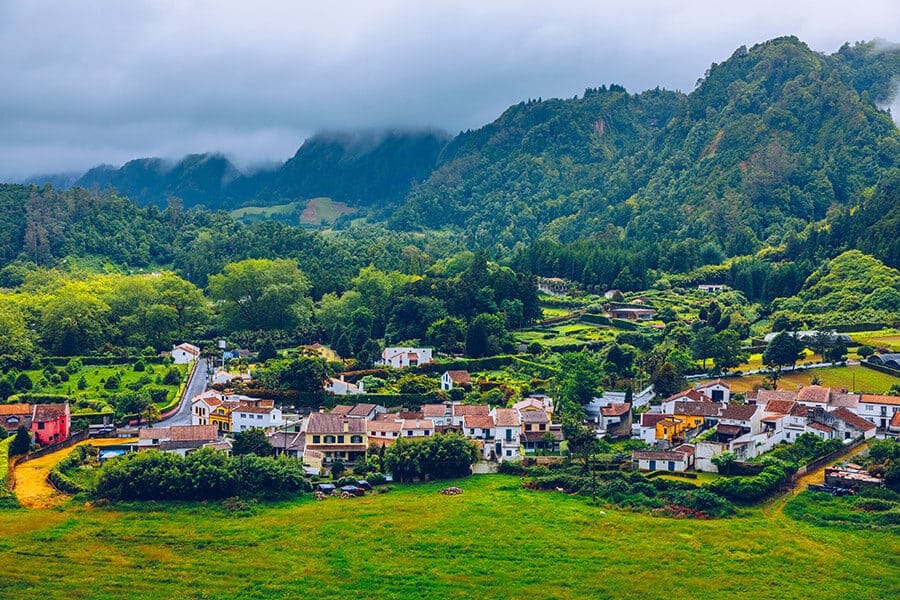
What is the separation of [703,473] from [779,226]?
74787mm

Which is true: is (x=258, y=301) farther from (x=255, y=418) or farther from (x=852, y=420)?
(x=852, y=420)

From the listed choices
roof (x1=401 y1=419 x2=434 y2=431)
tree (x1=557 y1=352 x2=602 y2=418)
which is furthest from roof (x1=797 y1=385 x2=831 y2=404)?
roof (x1=401 y1=419 x2=434 y2=431)

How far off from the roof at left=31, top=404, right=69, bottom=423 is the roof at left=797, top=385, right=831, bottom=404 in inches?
1364

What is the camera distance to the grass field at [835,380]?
5238 cm

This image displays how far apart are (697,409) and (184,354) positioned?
118 ft

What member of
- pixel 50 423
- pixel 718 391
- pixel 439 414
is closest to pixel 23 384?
pixel 50 423

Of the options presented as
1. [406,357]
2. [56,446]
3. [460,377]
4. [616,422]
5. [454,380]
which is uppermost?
[406,357]

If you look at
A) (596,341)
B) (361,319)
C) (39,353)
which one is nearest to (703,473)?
(596,341)

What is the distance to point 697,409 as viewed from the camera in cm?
4744

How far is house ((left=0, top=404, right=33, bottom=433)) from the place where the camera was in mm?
48219

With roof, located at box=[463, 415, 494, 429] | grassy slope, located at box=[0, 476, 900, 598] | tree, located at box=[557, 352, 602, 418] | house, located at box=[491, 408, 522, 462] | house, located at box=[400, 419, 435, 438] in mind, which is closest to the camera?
grassy slope, located at box=[0, 476, 900, 598]

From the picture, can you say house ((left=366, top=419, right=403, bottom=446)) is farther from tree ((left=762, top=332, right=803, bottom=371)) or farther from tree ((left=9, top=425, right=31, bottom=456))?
tree ((left=762, top=332, right=803, bottom=371))

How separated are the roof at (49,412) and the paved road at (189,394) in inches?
186

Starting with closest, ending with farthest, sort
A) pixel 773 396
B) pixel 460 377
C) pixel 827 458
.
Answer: pixel 827 458, pixel 773 396, pixel 460 377
